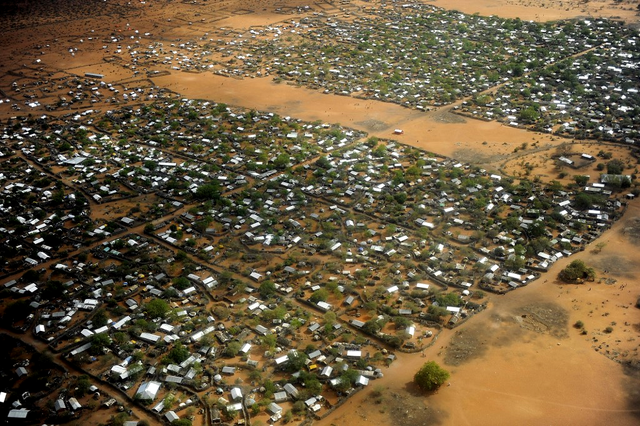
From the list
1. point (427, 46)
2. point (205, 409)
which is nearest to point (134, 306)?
point (205, 409)

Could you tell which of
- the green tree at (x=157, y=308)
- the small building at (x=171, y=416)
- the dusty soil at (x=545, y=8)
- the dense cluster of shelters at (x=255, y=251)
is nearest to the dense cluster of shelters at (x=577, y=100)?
the dense cluster of shelters at (x=255, y=251)

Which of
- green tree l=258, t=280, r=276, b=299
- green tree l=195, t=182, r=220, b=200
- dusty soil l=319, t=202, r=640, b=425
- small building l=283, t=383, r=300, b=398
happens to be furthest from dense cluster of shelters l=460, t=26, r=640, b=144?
small building l=283, t=383, r=300, b=398

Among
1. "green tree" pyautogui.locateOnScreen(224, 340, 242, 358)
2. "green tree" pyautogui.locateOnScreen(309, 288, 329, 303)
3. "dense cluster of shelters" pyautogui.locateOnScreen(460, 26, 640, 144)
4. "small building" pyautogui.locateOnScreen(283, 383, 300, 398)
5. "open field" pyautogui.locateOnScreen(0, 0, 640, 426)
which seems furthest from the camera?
"dense cluster of shelters" pyautogui.locateOnScreen(460, 26, 640, 144)

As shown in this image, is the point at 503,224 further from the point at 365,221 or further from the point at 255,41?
the point at 255,41

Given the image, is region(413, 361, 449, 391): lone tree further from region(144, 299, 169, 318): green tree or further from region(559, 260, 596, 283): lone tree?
region(144, 299, 169, 318): green tree

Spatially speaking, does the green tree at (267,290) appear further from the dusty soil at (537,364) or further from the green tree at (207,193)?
the green tree at (207,193)

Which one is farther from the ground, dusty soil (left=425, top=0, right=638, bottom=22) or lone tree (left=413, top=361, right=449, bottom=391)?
dusty soil (left=425, top=0, right=638, bottom=22)

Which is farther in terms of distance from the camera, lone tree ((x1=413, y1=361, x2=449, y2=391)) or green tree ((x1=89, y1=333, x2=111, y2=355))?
green tree ((x1=89, y1=333, x2=111, y2=355))
